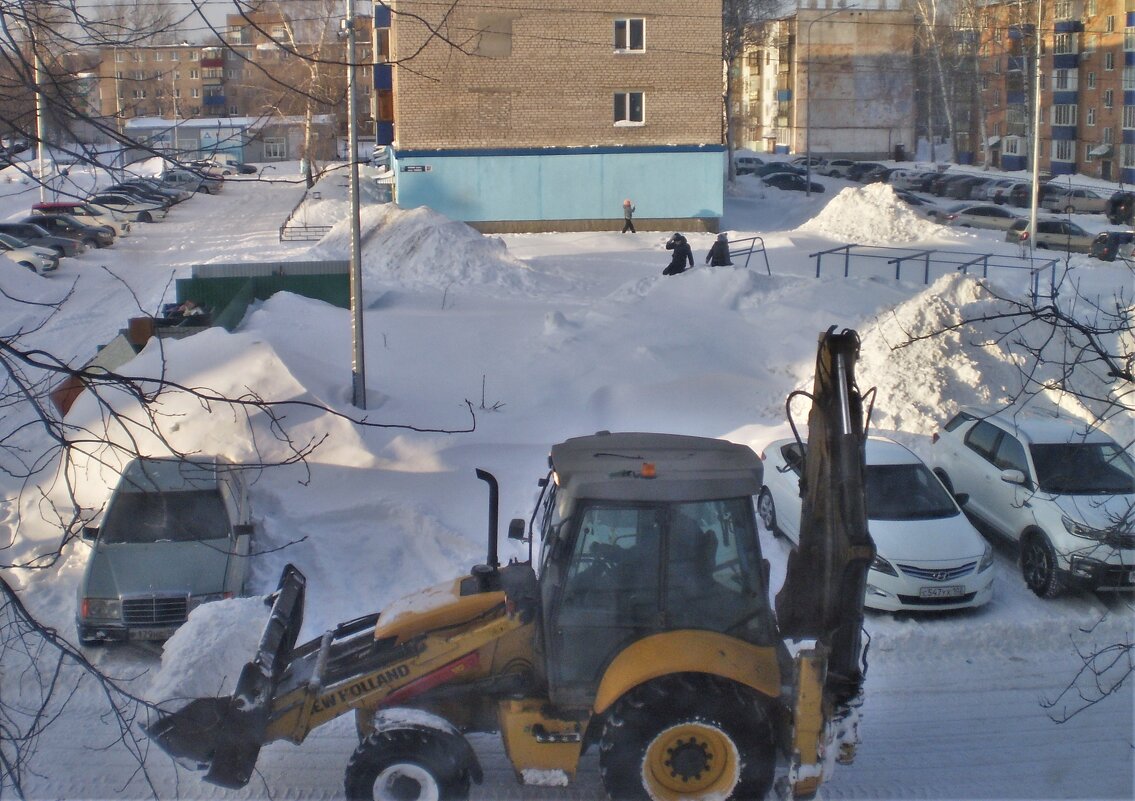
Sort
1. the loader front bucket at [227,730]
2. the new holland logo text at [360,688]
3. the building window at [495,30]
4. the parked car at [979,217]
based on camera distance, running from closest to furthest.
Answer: the loader front bucket at [227,730] < the new holland logo text at [360,688] < the building window at [495,30] < the parked car at [979,217]

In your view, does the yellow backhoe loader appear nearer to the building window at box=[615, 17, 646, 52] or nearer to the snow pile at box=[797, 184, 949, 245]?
the snow pile at box=[797, 184, 949, 245]

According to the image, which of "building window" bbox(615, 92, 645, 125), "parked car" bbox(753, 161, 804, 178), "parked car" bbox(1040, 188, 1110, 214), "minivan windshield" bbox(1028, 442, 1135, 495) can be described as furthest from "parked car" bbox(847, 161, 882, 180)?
"minivan windshield" bbox(1028, 442, 1135, 495)

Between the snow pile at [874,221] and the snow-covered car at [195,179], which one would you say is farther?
the snow pile at [874,221]

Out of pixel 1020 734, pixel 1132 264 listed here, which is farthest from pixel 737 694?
pixel 1132 264

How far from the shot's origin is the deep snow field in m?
6.33

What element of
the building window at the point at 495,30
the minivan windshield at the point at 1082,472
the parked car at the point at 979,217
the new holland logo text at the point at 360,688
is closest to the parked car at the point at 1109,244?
the parked car at the point at 979,217

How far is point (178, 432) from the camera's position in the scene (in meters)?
11.3

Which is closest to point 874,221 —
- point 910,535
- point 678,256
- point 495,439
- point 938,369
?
point 678,256

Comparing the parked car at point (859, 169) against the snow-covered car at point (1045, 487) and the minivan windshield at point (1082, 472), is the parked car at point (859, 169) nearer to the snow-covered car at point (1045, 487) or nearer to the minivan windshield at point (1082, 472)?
the snow-covered car at point (1045, 487)

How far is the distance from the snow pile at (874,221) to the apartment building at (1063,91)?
6538 mm

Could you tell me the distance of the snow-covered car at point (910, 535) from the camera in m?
8.91

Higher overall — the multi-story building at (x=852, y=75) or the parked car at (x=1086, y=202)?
the multi-story building at (x=852, y=75)

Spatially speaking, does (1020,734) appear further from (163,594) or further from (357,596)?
(163,594)

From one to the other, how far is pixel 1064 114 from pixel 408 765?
183 ft
